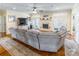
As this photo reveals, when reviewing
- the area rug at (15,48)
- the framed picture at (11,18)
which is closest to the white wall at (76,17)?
the area rug at (15,48)

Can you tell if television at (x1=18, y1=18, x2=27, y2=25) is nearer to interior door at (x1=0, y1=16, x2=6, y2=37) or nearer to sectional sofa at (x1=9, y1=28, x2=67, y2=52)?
sectional sofa at (x1=9, y1=28, x2=67, y2=52)

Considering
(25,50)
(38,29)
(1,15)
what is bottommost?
(25,50)

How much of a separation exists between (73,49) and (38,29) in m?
0.87

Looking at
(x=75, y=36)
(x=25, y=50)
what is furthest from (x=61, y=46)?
(x=25, y=50)

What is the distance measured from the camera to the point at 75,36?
7.41ft

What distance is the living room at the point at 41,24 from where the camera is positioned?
2.28 meters

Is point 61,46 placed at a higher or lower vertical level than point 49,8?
lower

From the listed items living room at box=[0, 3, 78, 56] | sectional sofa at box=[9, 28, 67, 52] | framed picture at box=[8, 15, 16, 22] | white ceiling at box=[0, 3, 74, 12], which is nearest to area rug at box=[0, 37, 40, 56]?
living room at box=[0, 3, 78, 56]

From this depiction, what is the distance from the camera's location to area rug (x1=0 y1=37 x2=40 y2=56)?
2326mm

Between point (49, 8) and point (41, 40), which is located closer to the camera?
point (49, 8)

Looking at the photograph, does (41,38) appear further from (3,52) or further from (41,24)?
(3,52)

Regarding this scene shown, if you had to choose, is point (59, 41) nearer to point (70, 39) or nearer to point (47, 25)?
Result: point (70, 39)

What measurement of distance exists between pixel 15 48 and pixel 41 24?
2.64 feet

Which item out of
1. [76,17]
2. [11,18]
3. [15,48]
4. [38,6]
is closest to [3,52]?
[15,48]
